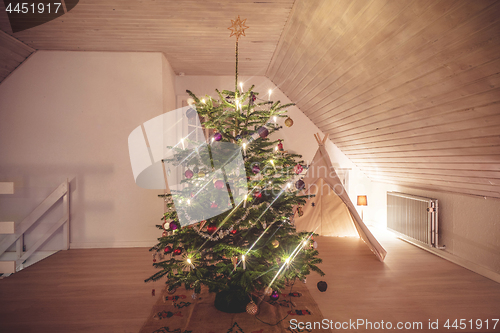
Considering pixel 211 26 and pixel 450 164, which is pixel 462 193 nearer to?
pixel 450 164

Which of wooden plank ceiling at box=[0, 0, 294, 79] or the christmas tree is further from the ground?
wooden plank ceiling at box=[0, 0, 294, 79]

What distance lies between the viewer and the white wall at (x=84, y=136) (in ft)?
11.6

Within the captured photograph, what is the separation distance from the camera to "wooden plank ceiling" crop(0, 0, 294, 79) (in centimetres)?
245

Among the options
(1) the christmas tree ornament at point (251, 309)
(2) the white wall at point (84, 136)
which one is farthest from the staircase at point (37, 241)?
(1) the christmas tree ornament at point (251, 309)

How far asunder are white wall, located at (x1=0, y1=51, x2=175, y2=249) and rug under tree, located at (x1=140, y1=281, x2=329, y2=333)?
66.2 inches

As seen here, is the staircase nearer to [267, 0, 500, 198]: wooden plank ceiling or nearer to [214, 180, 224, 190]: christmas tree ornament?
[214, 180, 224, 190]: christmas tree ornament

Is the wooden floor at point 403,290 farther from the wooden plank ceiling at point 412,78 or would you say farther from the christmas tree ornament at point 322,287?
the wooden plank ceiling at point 412,78

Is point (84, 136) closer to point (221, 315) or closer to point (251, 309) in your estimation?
point (221, 315)

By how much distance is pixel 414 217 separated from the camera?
363 centimetres

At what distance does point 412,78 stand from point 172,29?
2415 millimetres

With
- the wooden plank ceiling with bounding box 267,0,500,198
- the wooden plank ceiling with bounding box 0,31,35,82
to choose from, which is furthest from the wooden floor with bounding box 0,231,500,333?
the wooden plank ceiling with bounding box 0,31,35,82

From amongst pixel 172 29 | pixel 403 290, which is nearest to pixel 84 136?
pixel 172 29

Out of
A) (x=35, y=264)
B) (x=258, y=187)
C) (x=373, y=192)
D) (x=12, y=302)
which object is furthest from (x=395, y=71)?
(x=35, y=264)

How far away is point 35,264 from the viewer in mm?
3076
